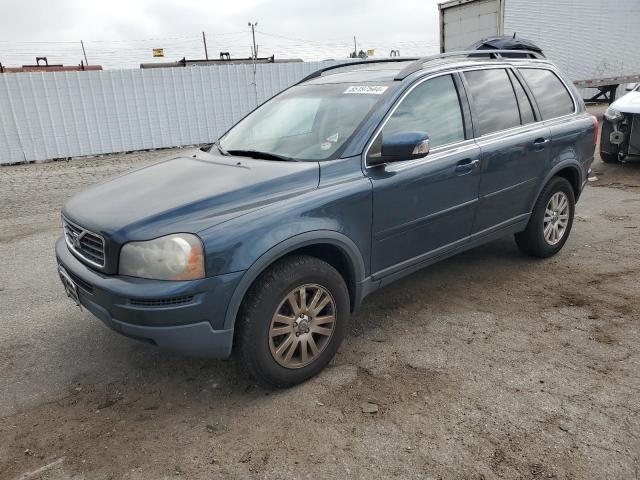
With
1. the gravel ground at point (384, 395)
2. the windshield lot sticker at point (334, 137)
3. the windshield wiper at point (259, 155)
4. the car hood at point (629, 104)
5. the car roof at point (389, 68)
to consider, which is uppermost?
the car roof at point (389, 68)

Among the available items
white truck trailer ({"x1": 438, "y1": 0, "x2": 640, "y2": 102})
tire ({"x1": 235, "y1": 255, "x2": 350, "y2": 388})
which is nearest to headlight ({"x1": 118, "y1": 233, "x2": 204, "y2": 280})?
tire ({"x1": 235, "y1": 255, "x2": 350, "y2": 388})

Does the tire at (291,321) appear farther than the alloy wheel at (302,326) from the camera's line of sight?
No

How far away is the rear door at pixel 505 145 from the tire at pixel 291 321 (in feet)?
5.08

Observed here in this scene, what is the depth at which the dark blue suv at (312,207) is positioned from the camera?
8.51 feet

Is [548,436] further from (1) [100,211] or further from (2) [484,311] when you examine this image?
(1) [100,211]

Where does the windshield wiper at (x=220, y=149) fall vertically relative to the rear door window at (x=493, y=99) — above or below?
below

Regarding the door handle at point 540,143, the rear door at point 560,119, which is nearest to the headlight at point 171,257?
the door handle at point 540,143

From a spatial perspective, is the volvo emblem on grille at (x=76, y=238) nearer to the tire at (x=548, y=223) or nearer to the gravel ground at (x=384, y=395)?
the gravel ground at (x=384, y=395)

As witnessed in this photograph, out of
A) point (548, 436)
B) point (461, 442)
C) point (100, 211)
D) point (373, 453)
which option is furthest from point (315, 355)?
point (100, 211)

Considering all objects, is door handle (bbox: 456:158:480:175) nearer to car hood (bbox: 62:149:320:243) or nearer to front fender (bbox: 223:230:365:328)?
front fender (bbox: 223:230:365:328)

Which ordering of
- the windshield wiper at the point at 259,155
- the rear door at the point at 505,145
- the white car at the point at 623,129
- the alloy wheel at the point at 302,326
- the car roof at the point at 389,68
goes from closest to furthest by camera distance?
the alloy wheel at the point at 302,326 → the windshield wiper at the point at 259,155 → the car roof at the point at 389,68 → the rear door at the point at 505,145 → the white car at the point at 623,129

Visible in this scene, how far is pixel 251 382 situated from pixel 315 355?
432mm

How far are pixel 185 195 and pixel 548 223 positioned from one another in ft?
11.4

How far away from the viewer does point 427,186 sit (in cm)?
347
